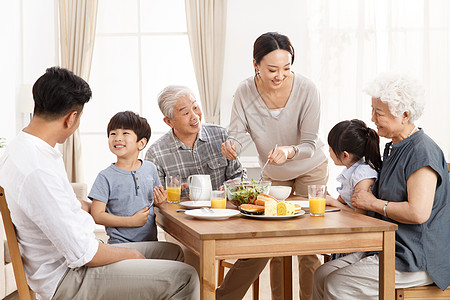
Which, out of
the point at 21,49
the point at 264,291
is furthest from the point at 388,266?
the point at 21,49

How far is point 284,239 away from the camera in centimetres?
167

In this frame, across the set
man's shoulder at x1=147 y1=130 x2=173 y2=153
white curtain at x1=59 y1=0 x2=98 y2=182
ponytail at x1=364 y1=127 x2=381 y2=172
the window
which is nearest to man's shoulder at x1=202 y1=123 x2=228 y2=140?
man's shoulder at x1=147 y1=130 x2=173 y2=153

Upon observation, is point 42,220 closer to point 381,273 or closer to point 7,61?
point 381,273

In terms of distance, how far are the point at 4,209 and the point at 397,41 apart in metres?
4.57

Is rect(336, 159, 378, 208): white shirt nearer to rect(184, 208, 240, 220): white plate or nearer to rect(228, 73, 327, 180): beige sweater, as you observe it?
rect(228, 73, 327, 180): beige sweater

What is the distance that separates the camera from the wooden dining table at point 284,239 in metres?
1.62

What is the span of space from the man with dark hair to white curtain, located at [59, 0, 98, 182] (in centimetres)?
359

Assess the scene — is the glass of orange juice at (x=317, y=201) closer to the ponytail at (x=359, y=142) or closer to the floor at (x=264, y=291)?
the ponytail at (x=359, y=142)

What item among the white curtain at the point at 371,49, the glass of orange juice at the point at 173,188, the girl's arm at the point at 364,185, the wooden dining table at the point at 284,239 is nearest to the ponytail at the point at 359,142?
the girl's arm at the point at 364,185

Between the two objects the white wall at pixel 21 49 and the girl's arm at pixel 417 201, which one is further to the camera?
the white wall at pixel 21 49

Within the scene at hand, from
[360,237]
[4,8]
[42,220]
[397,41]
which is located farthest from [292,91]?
[4,8]

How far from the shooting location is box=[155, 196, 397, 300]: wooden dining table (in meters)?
1.62

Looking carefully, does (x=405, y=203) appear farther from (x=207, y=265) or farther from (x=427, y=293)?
(x=207, y=265)

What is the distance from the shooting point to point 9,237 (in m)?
1.60
